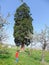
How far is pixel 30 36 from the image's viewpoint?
66.3 m

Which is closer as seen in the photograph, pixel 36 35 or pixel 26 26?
pixel 36 35

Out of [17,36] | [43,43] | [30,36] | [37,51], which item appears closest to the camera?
[43,43]

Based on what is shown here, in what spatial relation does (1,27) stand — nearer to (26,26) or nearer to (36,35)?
(36,35)

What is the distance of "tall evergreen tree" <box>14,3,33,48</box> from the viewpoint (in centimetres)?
7256

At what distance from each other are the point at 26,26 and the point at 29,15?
4.08m

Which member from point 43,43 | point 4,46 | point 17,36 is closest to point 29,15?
point 17,36

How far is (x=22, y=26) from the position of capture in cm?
7494

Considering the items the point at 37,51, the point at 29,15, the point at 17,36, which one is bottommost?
the point at 37,51

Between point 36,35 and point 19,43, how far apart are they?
610 inches

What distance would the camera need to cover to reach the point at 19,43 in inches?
2906

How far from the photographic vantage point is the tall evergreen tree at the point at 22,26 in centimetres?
7256

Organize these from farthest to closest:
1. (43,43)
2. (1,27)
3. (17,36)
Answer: (17,36) → (43,43) → (1,27)

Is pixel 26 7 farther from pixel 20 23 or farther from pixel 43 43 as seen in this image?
pixel 43 43

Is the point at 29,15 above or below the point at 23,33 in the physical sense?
above
